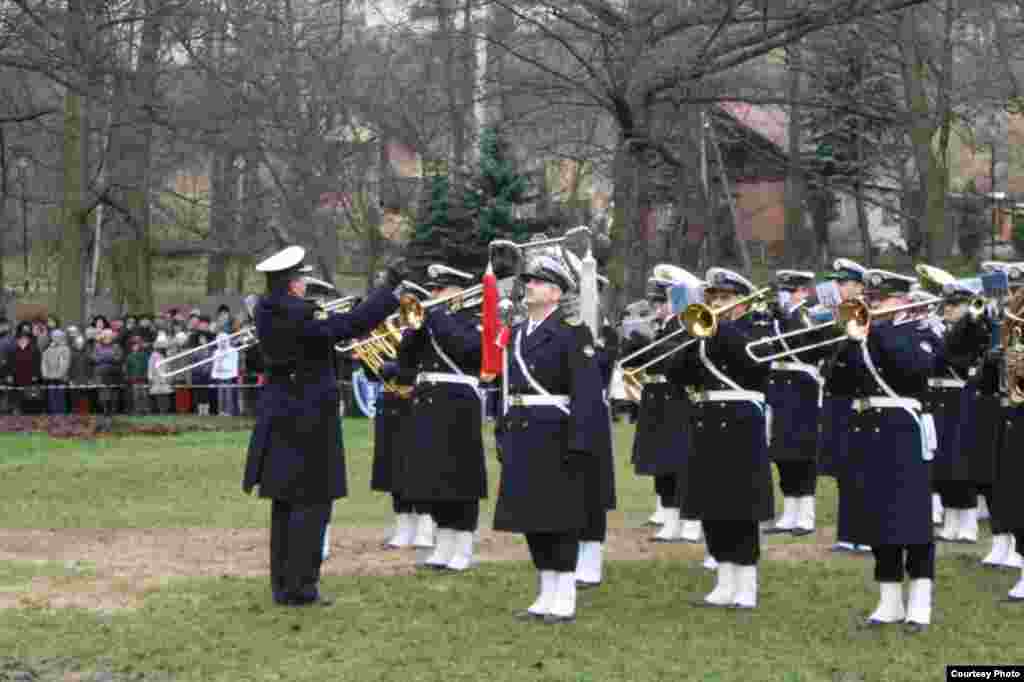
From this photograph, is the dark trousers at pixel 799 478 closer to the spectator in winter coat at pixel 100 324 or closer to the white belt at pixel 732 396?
the white belt at pixel 732 396

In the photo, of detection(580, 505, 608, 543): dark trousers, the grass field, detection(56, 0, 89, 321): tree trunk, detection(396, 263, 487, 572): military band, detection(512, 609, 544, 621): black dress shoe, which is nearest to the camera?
the grass field

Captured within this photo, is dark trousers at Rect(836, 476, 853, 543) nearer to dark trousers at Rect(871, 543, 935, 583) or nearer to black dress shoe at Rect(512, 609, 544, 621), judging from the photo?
dark trousers at Rect(871, 543, 935, 583)

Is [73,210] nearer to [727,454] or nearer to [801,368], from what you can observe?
[801,368]

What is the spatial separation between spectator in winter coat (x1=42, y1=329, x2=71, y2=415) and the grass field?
1459 cm

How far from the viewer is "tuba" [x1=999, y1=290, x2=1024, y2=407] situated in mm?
10539

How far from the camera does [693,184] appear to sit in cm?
2947

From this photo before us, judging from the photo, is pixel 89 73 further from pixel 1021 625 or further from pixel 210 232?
pixel 210 232

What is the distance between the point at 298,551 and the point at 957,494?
5.71 m

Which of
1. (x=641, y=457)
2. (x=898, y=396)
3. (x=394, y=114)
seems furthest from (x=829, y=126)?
(x=898, y=396)

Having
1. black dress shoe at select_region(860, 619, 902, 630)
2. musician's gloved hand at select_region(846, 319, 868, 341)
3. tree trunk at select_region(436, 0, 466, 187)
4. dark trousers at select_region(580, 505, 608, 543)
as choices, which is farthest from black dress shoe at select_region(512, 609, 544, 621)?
tree trunk at select_region(436, 0, 466, 187)

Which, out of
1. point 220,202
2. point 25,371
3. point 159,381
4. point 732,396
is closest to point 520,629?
point 732,396

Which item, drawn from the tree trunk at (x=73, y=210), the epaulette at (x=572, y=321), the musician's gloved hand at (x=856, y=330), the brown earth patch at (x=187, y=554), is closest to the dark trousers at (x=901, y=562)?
the musician's gloved hand at (x=856, y=330)

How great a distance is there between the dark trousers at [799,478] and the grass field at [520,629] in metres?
0.78

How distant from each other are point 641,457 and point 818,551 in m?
1.65
